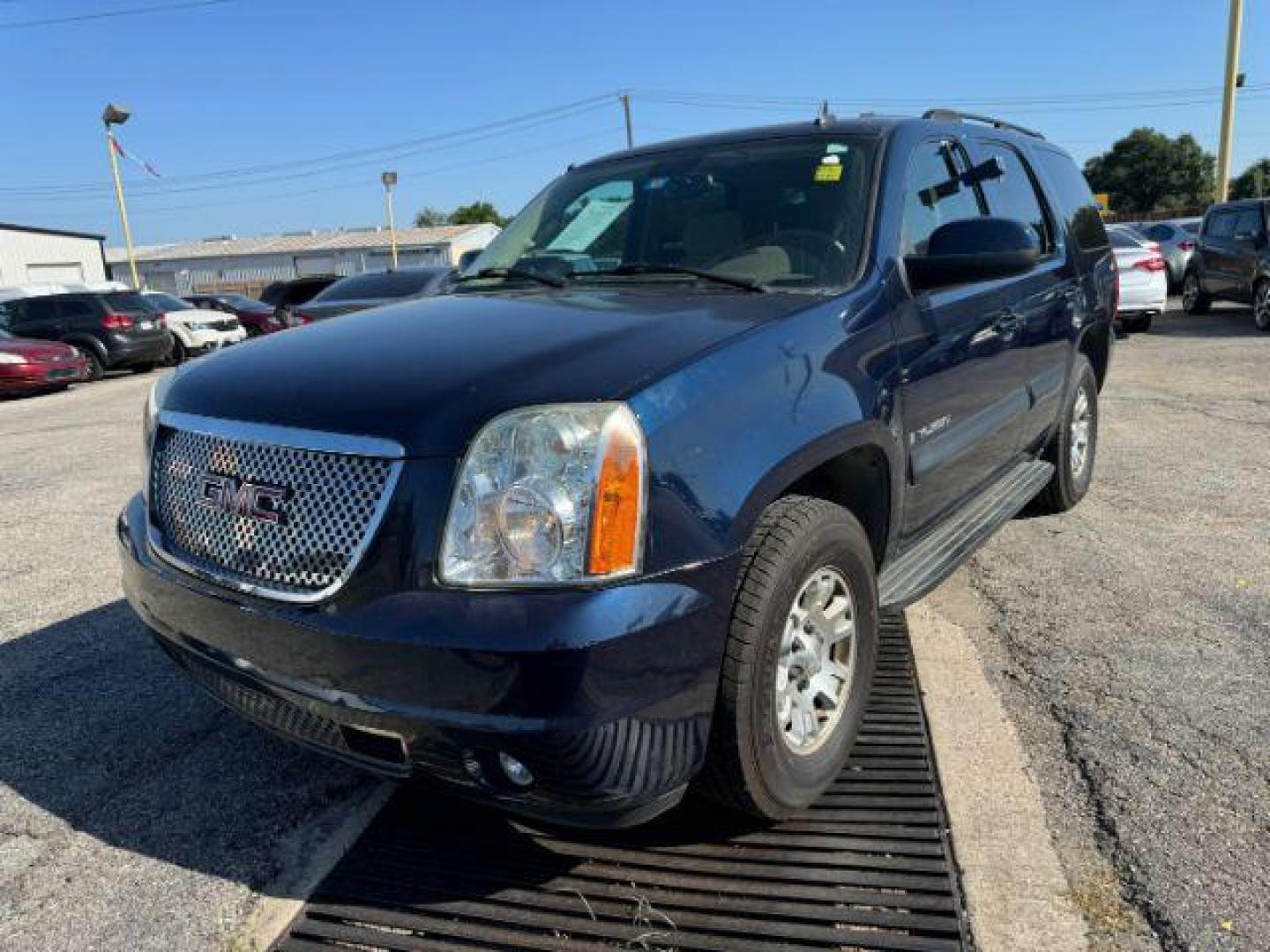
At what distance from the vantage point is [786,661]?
8.19 ft

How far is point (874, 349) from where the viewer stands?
9.28 feet

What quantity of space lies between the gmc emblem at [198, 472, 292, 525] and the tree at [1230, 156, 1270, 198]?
7594cm

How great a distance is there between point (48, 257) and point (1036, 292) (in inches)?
1729

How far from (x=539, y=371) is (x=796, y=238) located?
1.31 meters

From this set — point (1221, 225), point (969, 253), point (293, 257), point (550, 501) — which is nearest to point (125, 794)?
point (550, 501)

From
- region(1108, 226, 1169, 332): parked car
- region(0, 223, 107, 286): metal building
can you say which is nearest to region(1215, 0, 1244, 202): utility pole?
region(1108, 226, 1169, 332): parked car

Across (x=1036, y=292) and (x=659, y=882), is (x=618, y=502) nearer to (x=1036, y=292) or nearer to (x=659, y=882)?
(x=659, y=882)

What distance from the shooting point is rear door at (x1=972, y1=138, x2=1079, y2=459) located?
161 inches

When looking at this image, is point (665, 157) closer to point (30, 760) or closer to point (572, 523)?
point (572, 523)

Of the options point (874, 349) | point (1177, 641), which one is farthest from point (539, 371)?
point (1177, 641)

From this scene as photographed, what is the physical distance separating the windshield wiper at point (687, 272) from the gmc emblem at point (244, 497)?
1.43m

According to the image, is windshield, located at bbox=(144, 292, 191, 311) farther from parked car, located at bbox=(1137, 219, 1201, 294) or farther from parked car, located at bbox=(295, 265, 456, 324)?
parked car, located at bbox=(1137, 219, 1201, 294)

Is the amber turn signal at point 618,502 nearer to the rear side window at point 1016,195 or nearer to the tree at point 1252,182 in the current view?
the rear side window at point 1016,195

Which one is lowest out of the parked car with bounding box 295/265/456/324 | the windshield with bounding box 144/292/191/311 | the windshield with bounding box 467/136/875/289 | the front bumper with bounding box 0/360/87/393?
the front bumper with bounding box 0/360/87/393
